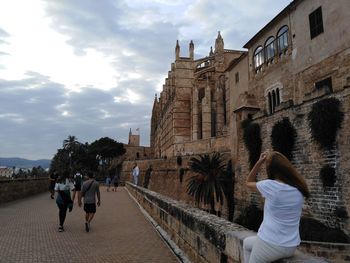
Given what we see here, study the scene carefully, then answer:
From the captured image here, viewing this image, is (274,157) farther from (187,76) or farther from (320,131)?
(187,76)

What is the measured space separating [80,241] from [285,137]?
12.4m

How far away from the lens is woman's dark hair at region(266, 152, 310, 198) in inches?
98.1

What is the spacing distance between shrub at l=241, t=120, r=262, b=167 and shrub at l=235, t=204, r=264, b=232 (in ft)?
8.86

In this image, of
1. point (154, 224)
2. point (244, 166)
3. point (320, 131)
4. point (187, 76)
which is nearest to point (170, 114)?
point (187, 76)

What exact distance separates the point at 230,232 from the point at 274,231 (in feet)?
4.52

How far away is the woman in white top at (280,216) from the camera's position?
2.39 meters

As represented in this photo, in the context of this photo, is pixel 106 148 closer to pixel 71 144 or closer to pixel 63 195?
pixel 71 144

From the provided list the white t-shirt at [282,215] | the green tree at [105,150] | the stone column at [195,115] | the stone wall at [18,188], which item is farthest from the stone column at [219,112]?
the green tree at [105,150]

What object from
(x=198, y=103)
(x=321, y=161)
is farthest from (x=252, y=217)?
(x=198, y=103)

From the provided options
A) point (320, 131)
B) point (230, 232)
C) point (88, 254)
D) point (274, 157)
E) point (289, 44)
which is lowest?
point (88, 254)

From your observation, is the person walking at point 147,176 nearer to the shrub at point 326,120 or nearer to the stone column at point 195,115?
the stone column at point 195,115

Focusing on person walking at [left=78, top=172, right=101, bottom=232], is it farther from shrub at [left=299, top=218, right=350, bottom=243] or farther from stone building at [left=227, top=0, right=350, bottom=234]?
stone building at [left=227, top=0, right=350, bottom=234]

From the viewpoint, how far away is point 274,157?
2598mm

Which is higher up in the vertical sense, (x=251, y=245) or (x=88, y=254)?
(x=251, y=245)
